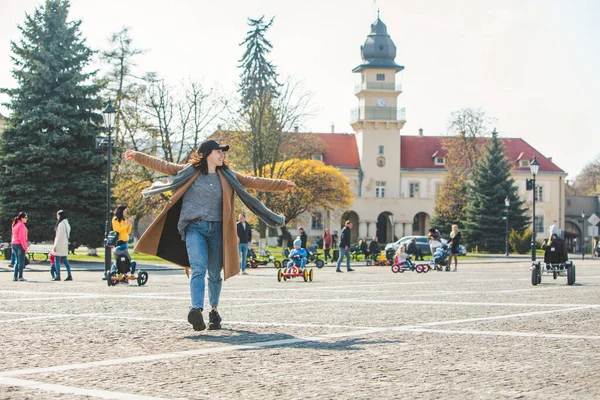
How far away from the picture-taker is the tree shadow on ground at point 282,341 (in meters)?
7.21

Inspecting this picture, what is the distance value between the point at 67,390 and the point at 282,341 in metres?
2.62

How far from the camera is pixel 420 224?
307 feet

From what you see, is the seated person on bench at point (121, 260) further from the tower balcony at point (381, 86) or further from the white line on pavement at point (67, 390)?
the tower balcony at point (381, 86)

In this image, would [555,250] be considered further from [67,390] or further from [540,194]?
[540,194]

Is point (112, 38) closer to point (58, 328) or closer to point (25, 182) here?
point (25, 182)

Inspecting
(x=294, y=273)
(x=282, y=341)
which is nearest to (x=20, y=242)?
(x=294, y=273)

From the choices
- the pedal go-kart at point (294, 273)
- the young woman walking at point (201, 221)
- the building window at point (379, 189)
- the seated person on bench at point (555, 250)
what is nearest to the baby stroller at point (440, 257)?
the pedal go-kart at point (294, 273)

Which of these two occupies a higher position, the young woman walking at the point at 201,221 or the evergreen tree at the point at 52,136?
the evergreen tree at the point at 52,136

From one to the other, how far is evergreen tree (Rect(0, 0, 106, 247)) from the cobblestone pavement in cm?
2501

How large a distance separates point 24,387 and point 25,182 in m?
32.0

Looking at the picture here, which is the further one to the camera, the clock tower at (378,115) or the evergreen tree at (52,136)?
the clock tower at (378,115)

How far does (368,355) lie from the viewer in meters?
6.71

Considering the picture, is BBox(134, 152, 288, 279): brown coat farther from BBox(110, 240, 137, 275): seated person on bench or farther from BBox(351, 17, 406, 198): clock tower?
BBox(351, 17, 406, 198): clock tower

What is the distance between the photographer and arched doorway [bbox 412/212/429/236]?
93062 mm
